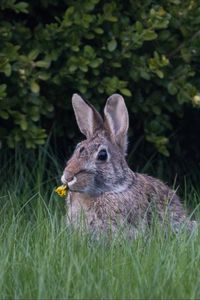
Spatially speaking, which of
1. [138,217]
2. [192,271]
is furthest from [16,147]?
[192,271]

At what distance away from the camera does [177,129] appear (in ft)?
23.7

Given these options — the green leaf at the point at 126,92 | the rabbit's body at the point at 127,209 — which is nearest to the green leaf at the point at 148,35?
the green leaf at the point at 126,92

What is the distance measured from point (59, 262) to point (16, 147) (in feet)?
7.56

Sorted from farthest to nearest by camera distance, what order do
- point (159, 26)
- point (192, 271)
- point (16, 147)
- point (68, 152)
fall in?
point (68, 152) → point (16, 147) → point (159, 26) → point (192, 271)

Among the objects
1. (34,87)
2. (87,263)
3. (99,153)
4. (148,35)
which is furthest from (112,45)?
(87,263)

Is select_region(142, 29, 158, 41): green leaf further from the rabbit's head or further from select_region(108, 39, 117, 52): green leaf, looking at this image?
the rabbit's head

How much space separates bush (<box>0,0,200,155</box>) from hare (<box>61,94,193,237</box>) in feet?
1.80

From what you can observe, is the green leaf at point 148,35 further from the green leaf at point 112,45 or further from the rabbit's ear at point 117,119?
the rabbit's ear at point 117,119

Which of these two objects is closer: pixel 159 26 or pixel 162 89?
pixel 159 26

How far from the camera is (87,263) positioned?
→ 429cm

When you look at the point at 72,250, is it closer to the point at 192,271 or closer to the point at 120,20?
the point at 192,271

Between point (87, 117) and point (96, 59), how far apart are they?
642 millimetres

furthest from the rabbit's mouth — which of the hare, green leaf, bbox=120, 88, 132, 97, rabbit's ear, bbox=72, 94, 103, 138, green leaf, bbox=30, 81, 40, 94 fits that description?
green leaf, bbox=120, 88, 132, 97

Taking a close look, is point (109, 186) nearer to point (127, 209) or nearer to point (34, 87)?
point (127, 209)
